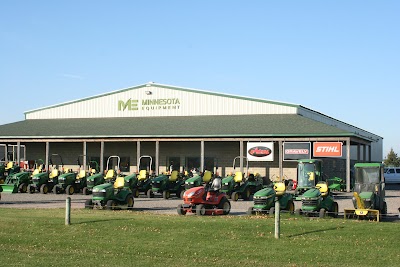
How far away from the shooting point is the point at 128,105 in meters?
46.9

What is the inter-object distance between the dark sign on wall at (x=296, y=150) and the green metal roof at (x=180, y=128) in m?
0.66

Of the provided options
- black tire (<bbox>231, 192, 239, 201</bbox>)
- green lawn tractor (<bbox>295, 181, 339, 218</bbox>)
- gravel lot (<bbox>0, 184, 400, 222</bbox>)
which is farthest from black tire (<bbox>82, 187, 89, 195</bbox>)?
green lawn tractor (<bbox>295, 181, 339, 218</bbox>)

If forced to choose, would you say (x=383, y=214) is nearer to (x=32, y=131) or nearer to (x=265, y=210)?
(x=265, y=210)

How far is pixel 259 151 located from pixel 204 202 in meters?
18.5

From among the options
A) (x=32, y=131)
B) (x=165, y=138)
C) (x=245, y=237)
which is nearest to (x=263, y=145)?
(x=165, y=138)

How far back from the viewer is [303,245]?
45.0ft

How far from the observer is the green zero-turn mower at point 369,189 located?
18750mm

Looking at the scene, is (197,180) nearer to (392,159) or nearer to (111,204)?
(111,204)

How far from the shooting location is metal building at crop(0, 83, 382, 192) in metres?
37.7

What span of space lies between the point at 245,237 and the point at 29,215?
7626mm

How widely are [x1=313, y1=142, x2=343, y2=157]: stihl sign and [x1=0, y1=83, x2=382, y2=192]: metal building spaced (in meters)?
0.17

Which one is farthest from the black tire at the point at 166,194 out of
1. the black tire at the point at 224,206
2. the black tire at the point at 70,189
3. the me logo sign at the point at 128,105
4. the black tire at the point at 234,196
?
the me logo sign at the point at 128,105

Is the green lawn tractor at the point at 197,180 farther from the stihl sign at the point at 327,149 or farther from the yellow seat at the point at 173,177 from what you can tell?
the stihl sign at the point at 327,149

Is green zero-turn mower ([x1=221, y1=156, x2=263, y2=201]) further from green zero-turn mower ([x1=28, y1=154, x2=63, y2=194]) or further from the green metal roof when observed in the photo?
green zero-turn mower ([x1=28, y1=154, x2=63, y2=194])
